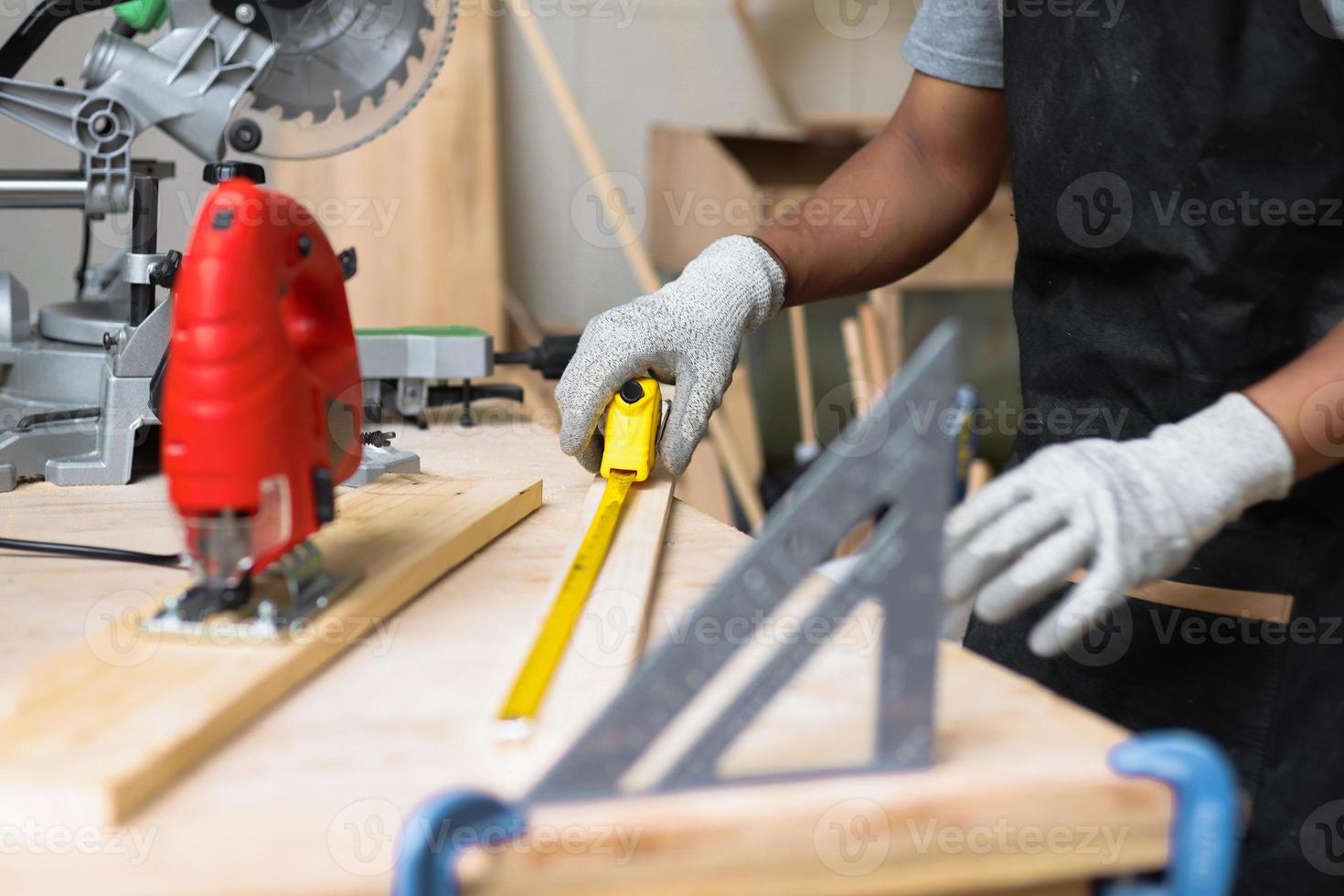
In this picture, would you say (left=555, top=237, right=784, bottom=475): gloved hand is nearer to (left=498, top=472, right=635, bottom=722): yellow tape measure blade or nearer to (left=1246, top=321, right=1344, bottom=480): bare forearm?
(left=498, top=472, right=635, bottom=722): yellow tape measure blade

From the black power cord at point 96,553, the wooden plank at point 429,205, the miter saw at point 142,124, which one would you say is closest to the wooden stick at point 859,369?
the wooden plank at point 429,205

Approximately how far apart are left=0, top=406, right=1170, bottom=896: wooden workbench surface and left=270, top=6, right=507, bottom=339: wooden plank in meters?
1.88

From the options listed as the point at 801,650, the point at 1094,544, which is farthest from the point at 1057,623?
the point at 801,650

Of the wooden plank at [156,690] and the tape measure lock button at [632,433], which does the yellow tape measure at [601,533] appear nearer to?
the tape measure lock button at [632,433]

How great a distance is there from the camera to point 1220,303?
1077 mm

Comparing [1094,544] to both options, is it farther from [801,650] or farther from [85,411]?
[85,411]

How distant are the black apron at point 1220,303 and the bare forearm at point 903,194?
0.73 feet

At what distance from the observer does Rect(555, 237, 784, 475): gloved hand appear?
1.17 meters

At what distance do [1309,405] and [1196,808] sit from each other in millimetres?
406

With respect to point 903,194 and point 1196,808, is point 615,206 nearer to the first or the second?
point 903,194

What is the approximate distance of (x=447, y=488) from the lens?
107cm

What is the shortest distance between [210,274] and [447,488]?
17.0 inches

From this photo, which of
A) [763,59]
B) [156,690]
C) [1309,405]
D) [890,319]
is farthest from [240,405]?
[763,59]

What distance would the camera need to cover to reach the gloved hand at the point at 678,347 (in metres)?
1.17
